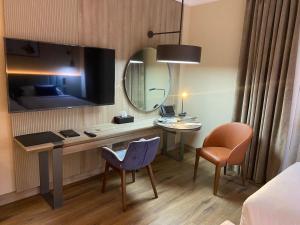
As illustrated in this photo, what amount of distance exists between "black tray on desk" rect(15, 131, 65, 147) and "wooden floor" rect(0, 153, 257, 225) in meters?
0.71

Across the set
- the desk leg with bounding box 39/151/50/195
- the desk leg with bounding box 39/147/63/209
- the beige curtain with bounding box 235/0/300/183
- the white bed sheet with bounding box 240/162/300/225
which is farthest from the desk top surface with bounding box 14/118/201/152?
the white bed sheet with bounding box 240/162/300/225

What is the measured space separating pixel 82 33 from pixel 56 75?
580 mm

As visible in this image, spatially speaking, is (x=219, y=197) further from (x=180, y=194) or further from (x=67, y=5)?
(x=67, y=5)

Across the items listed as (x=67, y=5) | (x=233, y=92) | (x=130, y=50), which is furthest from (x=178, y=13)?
(x=67, y=5)

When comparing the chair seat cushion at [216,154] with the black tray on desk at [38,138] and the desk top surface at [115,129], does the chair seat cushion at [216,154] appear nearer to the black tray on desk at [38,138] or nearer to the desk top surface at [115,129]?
the desk top surface at [115,129]

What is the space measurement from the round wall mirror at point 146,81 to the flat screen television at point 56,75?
0.37m

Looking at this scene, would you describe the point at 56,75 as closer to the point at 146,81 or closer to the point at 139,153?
the point at 139,153

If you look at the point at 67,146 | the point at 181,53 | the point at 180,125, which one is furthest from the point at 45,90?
the point at 180,125

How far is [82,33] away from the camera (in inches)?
104

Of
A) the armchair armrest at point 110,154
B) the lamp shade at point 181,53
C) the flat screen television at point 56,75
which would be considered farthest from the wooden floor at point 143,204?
the lamp shade at point 181,53

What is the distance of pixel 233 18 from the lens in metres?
3.34

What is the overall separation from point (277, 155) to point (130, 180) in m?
1.83

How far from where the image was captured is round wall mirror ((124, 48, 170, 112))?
3223 mm

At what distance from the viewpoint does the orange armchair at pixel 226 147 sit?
2.75 meters
